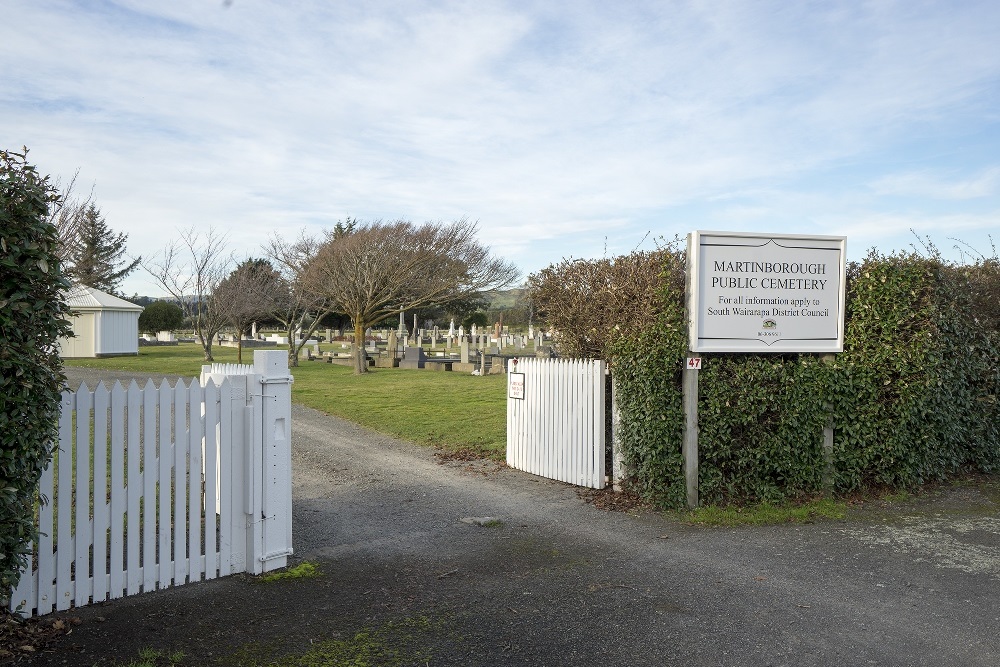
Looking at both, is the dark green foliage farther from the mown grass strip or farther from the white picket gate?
the mown grass strip

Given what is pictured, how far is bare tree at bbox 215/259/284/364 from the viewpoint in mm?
31406

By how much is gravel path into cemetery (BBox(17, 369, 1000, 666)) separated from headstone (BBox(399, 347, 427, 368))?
21.9 meters

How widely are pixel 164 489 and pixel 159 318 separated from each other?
A: 188 feet

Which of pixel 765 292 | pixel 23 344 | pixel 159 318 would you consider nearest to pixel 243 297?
pixel 765 292

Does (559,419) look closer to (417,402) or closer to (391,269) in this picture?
(417,402)

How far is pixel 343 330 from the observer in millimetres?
67812

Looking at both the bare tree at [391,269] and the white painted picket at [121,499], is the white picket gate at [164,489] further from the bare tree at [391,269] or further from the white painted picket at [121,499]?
the bare tree at [391,269]

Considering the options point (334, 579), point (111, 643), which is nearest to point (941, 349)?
point (334, 579)

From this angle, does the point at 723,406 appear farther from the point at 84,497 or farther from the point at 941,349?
the point at 84,497

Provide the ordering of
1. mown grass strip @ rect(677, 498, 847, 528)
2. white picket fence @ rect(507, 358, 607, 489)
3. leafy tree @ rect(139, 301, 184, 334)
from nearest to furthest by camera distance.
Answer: mown grass strip @ rect(677, 498, 847, 528), white picket fence @ rect(507, 358, 607, 489), leafy tree @ rect(139, 301, 184, 334)

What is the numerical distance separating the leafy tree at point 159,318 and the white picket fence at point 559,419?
52447mm

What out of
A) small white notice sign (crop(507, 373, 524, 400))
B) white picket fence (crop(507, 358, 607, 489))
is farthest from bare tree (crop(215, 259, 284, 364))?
white picket fence (crop(507, 358, 607, 489))

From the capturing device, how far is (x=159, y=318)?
5688cm

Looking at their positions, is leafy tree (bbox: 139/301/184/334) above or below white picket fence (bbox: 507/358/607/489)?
above
